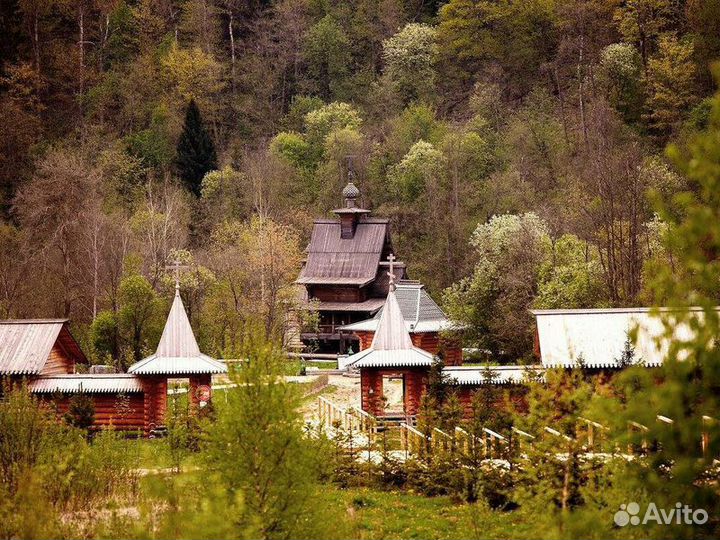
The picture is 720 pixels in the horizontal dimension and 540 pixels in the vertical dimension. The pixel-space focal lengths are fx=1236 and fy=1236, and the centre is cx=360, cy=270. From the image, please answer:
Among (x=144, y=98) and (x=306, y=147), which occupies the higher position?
(x=144, y=98)

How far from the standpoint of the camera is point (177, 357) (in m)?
30.1

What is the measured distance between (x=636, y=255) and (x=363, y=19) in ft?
138

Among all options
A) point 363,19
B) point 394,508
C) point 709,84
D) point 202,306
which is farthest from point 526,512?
point 363,19

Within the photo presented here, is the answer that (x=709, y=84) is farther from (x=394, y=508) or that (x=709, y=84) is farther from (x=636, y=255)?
(x=394, y=508)

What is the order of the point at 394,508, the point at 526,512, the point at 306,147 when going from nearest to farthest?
1. the point at 526,512
2. the point at 394,508
3. the point at 306,147

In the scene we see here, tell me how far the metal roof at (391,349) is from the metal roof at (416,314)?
1055cm

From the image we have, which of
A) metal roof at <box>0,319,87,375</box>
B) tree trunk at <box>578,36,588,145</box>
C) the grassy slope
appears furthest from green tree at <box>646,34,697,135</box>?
the grassy slope

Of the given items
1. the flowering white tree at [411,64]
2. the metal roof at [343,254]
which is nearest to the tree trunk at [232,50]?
the flowering white tree at [411,64]

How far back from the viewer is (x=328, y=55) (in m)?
72.4

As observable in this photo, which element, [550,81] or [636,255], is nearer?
[636,255]

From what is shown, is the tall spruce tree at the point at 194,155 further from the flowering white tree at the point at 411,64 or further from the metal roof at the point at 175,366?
the metal roof at the point at 175,366

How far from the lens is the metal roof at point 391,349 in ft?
95.9

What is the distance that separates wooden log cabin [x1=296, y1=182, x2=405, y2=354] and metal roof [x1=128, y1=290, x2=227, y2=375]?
15823 millimetres

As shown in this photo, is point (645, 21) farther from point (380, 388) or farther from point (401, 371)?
point (401, 371)
